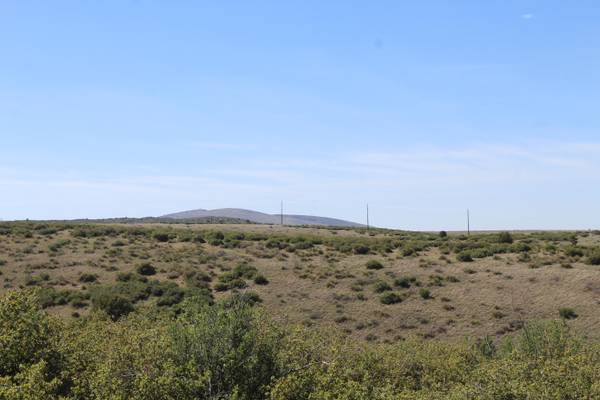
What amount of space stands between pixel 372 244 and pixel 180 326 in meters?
68.5

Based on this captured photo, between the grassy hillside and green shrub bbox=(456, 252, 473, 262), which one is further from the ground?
green shrub bbox=(456, 252, 473, 262)

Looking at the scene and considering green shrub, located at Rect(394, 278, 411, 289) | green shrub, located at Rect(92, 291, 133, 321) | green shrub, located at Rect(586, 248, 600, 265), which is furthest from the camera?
green shrub, located at Rect(586, 248, 600, 265)

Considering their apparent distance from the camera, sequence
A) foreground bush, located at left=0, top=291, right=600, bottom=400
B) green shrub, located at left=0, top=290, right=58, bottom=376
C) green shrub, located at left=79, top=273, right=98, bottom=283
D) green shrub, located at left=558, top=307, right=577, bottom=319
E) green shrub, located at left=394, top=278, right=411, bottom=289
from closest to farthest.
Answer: foreground bush, located at left=0, top=291, right=600, bottom=400 → green shrub, located at left=0, top=290, right=58, bottom=376 → green shrub, located at left=558, top=307, right=577, bottom=319 → green shrub, located at left=394, top=278, right=411, bottom=289 → green shrub, located at left=79, top=273, right=98, bottom=283

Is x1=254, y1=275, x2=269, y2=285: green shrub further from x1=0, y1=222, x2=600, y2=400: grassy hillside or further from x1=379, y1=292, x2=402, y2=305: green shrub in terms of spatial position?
x1=379, y1=292, x2=402, y2=305: green shrub

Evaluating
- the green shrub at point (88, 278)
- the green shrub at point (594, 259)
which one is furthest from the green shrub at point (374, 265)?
the green shrub at point (88, 278)

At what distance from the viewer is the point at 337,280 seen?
66312 millimetres

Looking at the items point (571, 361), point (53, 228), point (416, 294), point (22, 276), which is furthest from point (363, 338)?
point (53, 228)

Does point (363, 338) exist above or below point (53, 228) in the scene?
below

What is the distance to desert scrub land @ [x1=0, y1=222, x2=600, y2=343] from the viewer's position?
5278 cm

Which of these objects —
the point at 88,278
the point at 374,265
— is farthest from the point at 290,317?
the point at 88,278

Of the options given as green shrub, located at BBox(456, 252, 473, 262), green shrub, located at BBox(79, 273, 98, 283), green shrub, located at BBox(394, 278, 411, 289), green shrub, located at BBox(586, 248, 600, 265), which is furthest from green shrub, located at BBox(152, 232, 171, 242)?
green shrub, located at BBox(586, 248, 600, 265)

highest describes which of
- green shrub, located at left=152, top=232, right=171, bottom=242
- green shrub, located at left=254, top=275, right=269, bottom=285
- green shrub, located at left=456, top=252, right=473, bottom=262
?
green shrub, located at left=152, top=232, right=171, bottom=242

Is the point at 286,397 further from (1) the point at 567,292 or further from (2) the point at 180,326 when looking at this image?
(1) the point at 567,292

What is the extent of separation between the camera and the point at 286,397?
19.3 m
